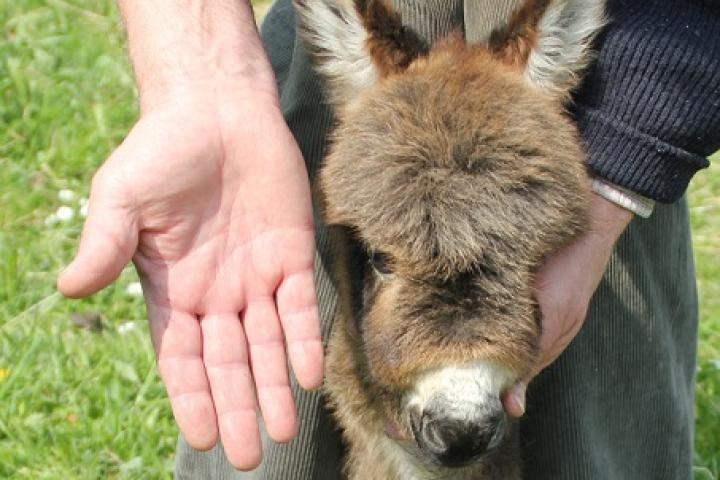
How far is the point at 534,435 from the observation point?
3086 mm

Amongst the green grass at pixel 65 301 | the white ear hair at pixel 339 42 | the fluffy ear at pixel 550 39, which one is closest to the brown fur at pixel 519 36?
the fluffy ear at pixel 550 39

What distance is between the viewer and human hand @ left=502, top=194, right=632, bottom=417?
246cm

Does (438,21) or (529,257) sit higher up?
(438,21)

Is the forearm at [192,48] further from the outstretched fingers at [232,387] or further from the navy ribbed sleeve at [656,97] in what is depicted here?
the navy ribbed sleeve at [656,97]

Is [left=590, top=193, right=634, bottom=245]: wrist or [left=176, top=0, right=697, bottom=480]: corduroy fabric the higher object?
[left=590, top=193, right=634, bottom=245]: wrist

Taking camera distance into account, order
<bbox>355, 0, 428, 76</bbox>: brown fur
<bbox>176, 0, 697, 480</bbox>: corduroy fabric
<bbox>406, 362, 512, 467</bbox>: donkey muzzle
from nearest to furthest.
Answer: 1. <bbox>406, 362, 512, 467</bbox>: donkey muzzle
2. <bbox>355, 0, 428, 76</bbox>: brown fur
3. <bbox>176, 0, 697, 480</bbox>: corduroy fabric

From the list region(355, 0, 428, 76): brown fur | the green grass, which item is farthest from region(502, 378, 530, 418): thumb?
the green grass

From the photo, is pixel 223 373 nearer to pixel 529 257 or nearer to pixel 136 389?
pixel 529 257

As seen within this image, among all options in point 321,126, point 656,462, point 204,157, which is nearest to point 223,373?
point 204,157

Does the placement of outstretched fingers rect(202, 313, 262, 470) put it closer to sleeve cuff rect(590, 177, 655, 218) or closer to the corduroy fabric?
the corduroy fabric

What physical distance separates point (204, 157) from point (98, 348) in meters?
1.77

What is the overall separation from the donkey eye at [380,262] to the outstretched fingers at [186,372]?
39 centimetres

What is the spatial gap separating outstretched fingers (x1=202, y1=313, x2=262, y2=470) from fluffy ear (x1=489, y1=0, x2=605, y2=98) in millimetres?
806

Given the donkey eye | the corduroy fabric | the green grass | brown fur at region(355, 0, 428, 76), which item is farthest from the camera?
the green grass
